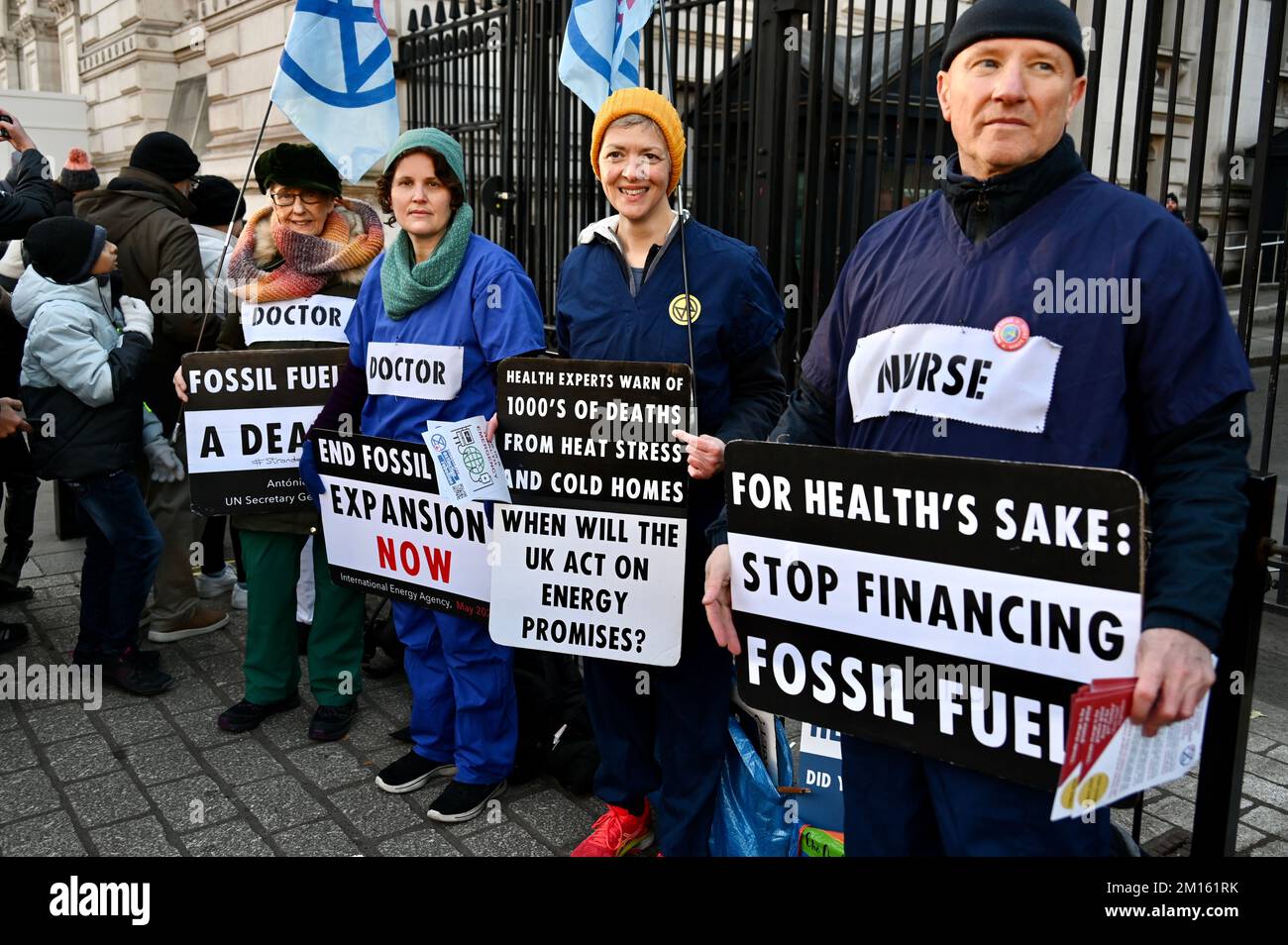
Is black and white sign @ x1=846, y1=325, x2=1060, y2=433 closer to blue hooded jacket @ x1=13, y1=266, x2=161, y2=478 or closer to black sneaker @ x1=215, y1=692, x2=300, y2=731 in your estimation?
black sneaker @ x1=215, y1=692, x2=300, y2=731

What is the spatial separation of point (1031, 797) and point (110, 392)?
4.04m

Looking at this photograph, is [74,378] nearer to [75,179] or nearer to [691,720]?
[691,720]

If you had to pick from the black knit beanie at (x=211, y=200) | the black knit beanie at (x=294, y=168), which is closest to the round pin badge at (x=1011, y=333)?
the black knit beanie at (x=294, y=168)

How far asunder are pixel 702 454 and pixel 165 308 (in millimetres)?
3662

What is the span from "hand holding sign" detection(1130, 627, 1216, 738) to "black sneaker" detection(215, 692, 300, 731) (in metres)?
3.52

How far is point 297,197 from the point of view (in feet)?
13.7

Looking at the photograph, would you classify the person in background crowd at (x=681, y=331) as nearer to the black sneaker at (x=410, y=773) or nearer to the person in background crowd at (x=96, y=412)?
the black sneaker at (x=410, y=773)

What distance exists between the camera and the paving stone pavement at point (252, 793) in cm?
341

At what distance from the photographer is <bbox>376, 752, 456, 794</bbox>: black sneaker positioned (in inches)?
148

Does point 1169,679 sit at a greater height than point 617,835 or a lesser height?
greater

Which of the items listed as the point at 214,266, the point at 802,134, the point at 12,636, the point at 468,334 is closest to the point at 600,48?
the point at 802,134
